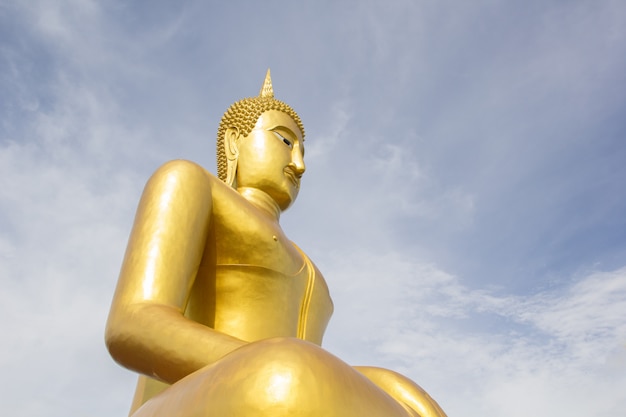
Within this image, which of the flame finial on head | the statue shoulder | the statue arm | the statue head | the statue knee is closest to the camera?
the statue knee

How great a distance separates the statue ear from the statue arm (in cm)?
96

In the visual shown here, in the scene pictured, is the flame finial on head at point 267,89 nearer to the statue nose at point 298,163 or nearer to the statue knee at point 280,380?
the statue nose at point 298,163

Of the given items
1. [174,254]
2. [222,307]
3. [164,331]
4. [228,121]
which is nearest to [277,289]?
[222,307]

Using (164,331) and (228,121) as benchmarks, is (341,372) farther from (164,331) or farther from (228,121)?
(228,121)

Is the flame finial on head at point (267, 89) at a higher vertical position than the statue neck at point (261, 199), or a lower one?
higher

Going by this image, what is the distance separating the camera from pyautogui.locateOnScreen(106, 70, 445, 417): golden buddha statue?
79.2 inches

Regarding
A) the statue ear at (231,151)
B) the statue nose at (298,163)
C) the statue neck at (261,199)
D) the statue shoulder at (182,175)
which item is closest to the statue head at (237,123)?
the statue ear at (231,151)

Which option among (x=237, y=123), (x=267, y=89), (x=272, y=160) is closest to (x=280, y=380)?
(x=272, y=160)

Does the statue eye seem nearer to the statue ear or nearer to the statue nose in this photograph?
the statue nose

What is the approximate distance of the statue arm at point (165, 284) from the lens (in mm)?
2684

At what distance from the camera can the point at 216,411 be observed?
1988 millimetres

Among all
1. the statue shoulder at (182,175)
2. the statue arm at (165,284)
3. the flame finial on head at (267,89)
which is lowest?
the statue arm at (165,284)

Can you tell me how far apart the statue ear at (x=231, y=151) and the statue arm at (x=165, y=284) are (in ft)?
3.14

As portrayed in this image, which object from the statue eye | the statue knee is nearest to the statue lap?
the statue knee
